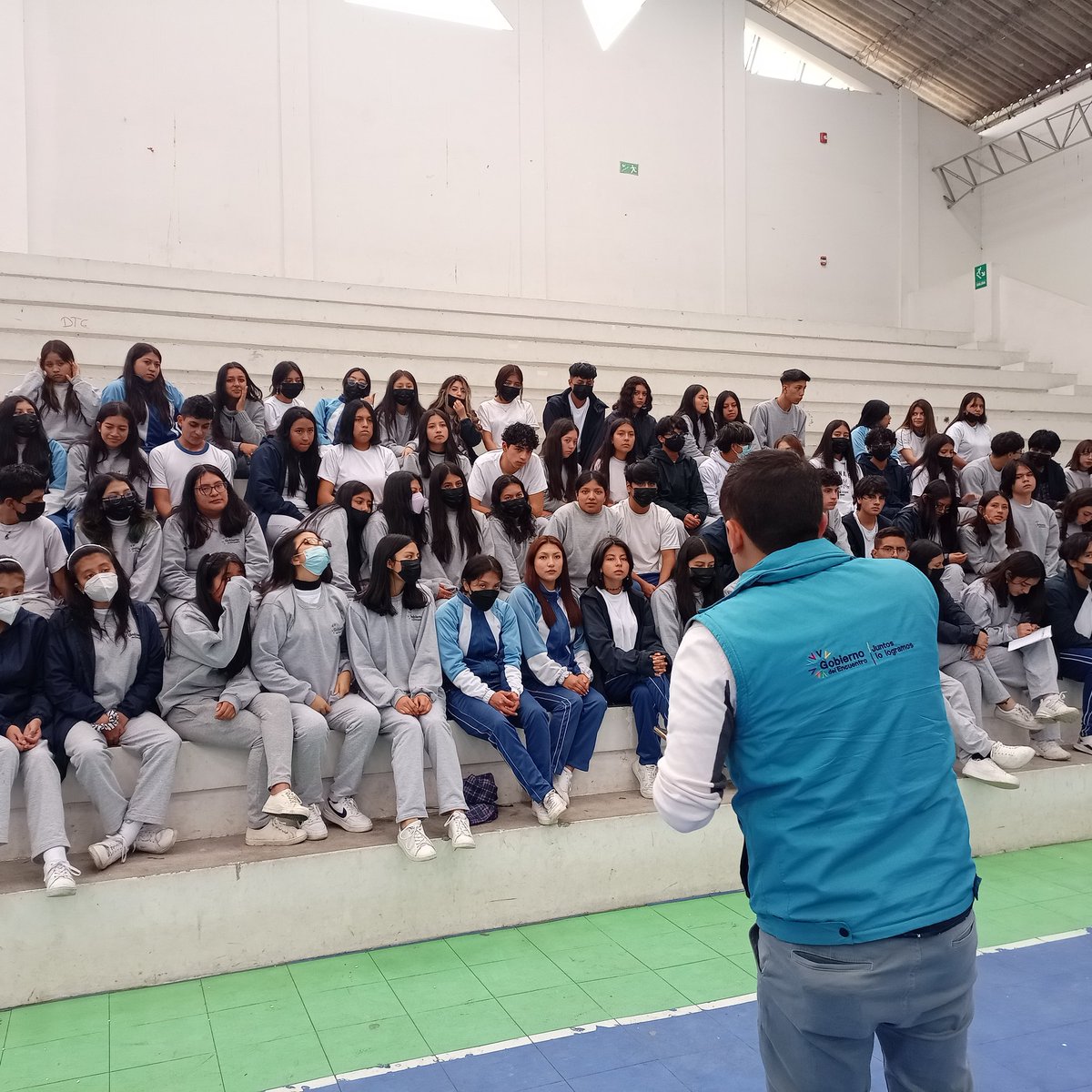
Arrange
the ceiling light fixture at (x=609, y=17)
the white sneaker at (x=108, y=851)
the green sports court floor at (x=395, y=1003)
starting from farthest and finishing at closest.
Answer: the ceiling light fixture at (x=609, y=17)
the white sneaker at (x=108, y=851)
the green sports court floor at (x=395, y=1003)

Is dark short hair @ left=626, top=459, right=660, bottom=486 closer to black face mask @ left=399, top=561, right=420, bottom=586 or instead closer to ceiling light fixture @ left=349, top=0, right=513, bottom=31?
black face mask @ left=399, top=561, right=420, bottom=586

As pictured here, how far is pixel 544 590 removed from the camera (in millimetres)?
5430

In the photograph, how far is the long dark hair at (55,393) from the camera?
20.1 ft

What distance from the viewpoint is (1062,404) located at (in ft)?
39.1

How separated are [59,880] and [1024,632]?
533 cm

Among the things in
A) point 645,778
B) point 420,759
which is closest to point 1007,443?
point 645,778

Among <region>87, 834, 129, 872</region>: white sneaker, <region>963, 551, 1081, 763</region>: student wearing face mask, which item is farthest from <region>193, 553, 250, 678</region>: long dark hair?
<region>963, 551, 1081, 763</region>: student wearing face mask

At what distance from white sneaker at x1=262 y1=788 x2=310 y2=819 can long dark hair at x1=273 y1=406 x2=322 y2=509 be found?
2410 millimetres

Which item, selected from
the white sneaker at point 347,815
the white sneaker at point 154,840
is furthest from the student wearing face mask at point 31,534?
the white sneaker at point 347,815

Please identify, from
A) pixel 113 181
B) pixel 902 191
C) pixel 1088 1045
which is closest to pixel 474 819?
pixel 1088 1045

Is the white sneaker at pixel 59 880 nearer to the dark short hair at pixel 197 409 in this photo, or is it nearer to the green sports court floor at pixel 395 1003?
the green sports court floor at pixel 395 1003

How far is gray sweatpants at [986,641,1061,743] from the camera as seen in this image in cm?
602

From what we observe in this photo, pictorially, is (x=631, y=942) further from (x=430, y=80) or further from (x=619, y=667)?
(x=430, y=80)

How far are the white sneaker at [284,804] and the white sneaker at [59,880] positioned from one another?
30.1 inches
